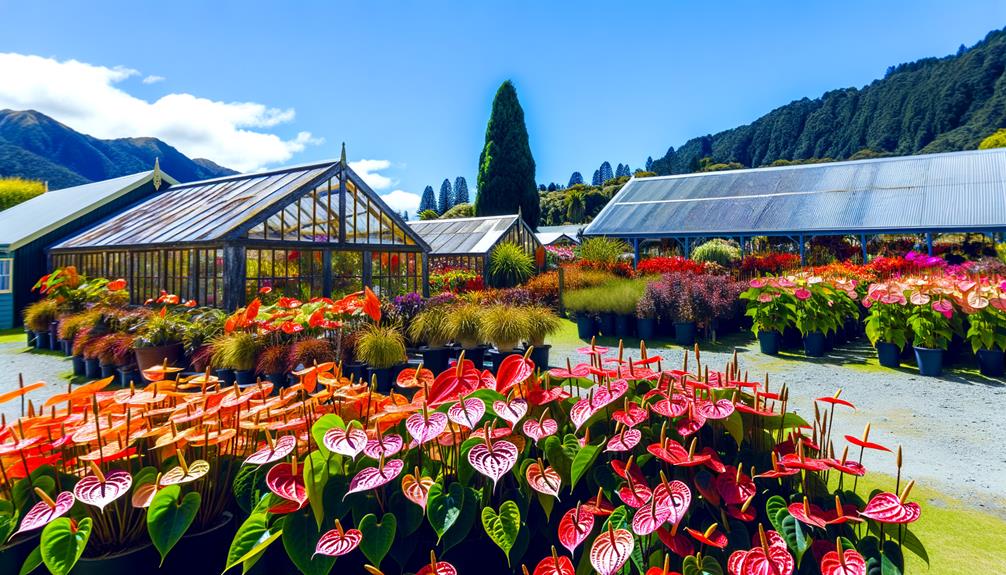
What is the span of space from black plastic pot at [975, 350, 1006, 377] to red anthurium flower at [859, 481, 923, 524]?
23.4ft

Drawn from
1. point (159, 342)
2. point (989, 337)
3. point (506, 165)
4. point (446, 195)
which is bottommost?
point (159, 342)

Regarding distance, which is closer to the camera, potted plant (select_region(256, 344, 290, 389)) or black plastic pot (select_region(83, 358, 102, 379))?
potted plant (select_region(256, 344, 290, 389))

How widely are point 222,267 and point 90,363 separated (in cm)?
225

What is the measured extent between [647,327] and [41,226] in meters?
16.2

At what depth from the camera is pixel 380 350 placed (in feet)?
17.7

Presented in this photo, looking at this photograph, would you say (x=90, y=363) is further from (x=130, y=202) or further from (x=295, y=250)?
(x=130, y=202)

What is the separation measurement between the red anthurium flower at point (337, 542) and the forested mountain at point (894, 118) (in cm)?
6862

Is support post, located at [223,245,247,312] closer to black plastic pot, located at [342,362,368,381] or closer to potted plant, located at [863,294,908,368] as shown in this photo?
→ black plastic pot, located at [342,362,368,381]

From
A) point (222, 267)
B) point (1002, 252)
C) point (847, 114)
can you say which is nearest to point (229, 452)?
point (222, 267)

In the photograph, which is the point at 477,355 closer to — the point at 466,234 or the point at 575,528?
the point at 575,528

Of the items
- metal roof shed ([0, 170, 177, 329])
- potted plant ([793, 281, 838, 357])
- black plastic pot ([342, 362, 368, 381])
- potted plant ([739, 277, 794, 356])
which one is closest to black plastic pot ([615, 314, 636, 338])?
potted plant ([739, 277, 794, 356])

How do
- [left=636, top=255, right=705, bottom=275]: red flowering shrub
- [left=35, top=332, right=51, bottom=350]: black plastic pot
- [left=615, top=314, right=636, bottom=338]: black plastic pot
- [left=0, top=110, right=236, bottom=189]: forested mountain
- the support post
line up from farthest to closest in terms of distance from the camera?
[left=0, top=110, right=236, bottom=189]: forested mountain
[left=636, top=255, right=705, bottom=275]: red flowering shrub
[left=615, top=314, right=636, bottom=338]: black plastic pot
[left=35, top=332, right=51, bottom=350]: black plastic pot
the support post

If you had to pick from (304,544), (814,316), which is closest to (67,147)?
(814,316)

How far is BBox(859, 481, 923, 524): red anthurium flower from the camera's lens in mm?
1110
